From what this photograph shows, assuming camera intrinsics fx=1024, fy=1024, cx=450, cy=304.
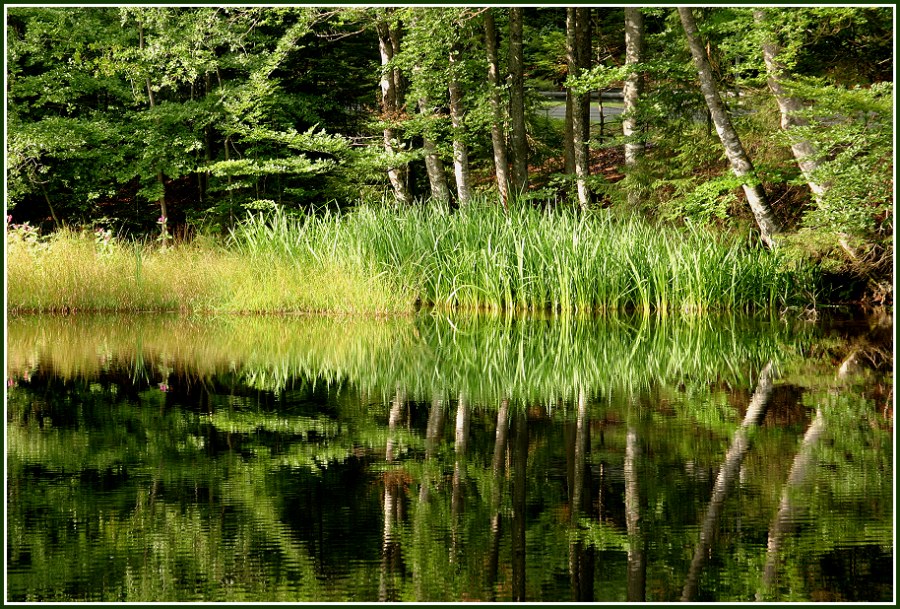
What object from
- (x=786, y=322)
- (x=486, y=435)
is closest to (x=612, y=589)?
(x=486, y=435)

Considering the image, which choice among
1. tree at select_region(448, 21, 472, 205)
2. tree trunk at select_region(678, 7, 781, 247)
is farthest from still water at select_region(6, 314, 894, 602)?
tree at select_region(448, 21, 472, 205)

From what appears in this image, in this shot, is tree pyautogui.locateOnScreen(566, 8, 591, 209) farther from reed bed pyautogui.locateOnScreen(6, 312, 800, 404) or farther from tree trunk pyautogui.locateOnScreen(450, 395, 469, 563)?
tree trunk pyautogui.locateOnScreen(450, 395, 469, 563)

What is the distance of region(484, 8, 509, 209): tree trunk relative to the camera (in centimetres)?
1525

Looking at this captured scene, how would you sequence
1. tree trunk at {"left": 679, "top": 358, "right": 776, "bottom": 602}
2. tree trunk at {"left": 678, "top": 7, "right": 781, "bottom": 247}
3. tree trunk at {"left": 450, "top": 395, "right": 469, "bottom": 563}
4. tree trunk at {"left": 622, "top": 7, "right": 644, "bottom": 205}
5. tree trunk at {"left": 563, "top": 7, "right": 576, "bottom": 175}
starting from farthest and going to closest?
tree trunk at {"left": 563, "top": 7, "right": 576, "bottom": 175}, tree trunk at {"left": 622, "top": 7, "right": 644, "bottom": 205}, tree trunk at {"left": 678, "top": 7, "right": 781, "bottom": 247}, tree trunk at {"left": 450, "top": 395, "right": 469, "bottom": 563}, tree trunk at {"left": 679, "top": 358, "right": 776, "bottom": 602}

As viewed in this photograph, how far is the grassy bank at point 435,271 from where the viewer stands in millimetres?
12367

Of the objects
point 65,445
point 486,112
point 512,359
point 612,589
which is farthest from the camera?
point 486,112

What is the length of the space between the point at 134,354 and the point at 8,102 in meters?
11.9

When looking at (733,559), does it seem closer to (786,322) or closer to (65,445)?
(65,445)

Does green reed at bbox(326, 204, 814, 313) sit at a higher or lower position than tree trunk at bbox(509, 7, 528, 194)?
lower

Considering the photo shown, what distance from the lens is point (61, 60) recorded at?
1850 cm

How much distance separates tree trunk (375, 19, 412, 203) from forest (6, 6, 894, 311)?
4cm

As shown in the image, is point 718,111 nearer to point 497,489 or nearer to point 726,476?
point 726,476

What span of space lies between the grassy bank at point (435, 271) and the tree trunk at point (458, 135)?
204cm

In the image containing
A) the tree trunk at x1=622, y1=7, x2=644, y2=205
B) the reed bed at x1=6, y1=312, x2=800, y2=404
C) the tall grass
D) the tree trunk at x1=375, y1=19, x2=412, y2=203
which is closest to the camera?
the reed bed at x1=6, y1=312, x2=800, y2=404
